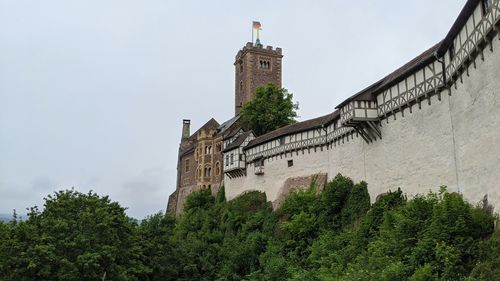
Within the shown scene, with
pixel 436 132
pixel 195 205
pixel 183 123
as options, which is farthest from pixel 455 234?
pixel 183 123

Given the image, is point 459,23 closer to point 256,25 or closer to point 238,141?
point 238,141

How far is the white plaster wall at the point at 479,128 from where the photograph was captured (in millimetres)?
16938

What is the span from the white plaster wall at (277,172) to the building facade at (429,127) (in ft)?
0.47

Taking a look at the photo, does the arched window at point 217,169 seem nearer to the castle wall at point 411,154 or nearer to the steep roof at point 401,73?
the castle wall at point 411,154

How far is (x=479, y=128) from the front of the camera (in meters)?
18.4

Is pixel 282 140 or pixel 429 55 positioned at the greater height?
pixel 282 140

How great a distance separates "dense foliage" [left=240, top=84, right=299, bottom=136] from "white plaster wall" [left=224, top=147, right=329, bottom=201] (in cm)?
781

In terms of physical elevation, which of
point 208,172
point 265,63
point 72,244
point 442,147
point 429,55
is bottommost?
point 72,244

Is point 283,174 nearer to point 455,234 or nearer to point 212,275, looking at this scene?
point 212,275

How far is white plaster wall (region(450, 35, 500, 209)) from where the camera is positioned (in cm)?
1694

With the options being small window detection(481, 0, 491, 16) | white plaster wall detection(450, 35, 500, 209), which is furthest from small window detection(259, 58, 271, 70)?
small window detection(481, 0, 491, 16)

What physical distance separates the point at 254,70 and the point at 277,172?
2816 centimetres

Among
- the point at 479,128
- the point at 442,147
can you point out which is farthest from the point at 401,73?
the point at 479,128

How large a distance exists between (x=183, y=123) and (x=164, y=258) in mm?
37303
